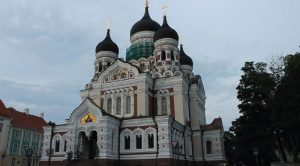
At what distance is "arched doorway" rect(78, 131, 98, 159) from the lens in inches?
1110

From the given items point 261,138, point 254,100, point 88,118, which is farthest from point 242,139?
point 88,118

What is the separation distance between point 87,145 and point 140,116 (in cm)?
625

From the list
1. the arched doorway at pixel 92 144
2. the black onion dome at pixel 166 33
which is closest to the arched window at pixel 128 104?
the arched doorway at pixel 92 144

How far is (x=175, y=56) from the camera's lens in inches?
1539

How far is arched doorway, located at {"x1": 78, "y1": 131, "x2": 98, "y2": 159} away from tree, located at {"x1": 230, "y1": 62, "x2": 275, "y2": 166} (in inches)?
626

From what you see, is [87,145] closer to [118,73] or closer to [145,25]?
[118,73]

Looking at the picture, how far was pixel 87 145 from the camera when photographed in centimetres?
2952

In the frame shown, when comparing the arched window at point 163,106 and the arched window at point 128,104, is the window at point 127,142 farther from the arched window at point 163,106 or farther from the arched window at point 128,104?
the arched window at point 163,106

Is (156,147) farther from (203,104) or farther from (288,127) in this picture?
(203,104)

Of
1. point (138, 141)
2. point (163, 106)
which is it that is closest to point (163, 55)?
point (163, 106)

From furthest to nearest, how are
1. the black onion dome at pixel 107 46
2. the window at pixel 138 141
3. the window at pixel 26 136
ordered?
the window at pixel 26 136, the black onion dome at pixel 107 46, the window at pixel 138 141

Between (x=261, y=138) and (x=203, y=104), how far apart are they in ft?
42.9

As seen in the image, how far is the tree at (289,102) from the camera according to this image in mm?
27000

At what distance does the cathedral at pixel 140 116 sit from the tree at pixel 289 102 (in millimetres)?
9009
